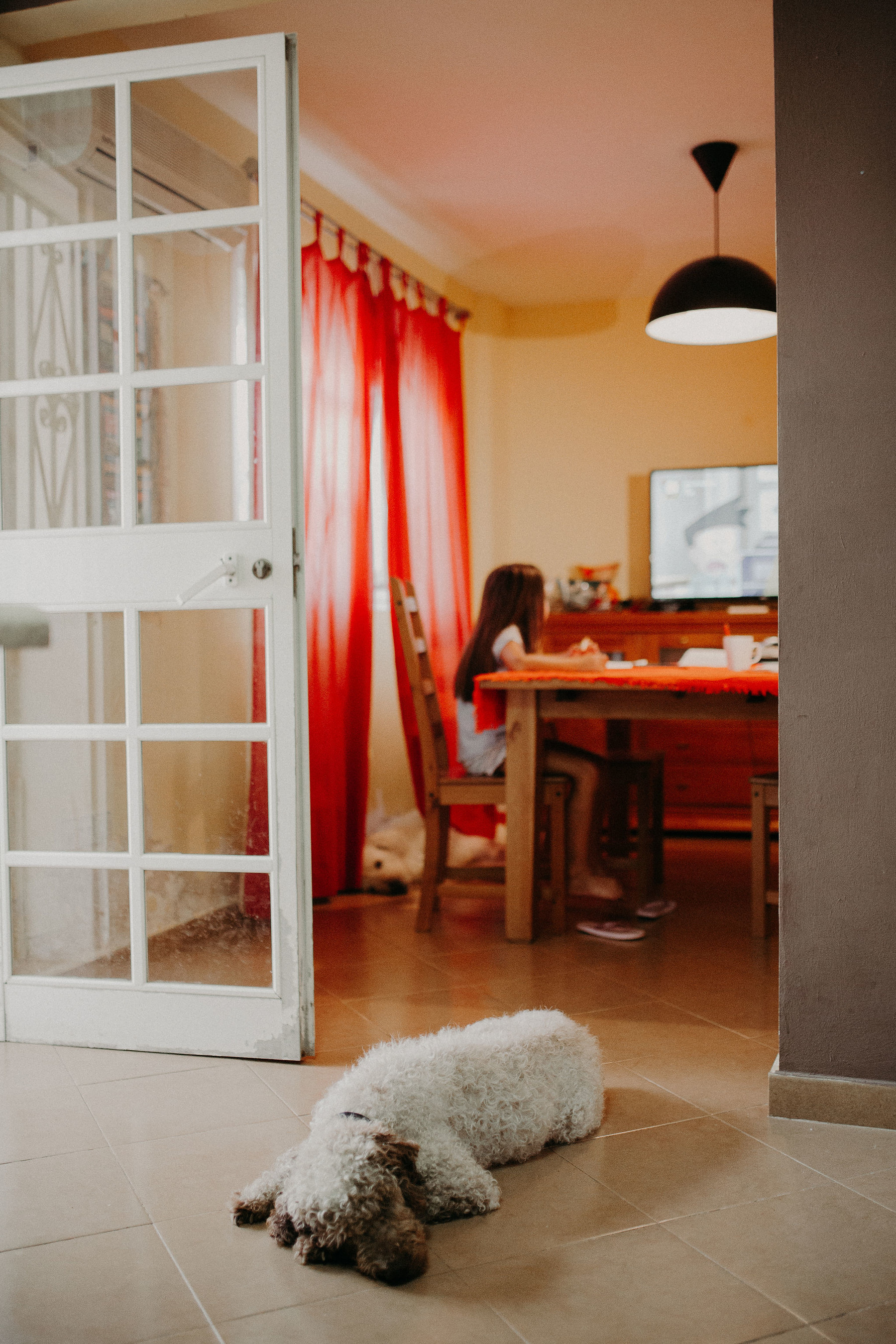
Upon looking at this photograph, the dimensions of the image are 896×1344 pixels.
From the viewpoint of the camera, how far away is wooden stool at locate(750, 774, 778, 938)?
315 cm

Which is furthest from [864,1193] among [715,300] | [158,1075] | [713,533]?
[713,533]

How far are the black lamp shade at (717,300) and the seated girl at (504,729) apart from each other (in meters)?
0.99

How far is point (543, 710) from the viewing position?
10.6 ft

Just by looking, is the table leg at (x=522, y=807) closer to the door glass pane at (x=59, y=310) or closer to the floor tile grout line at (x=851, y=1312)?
the door glass pane at (x=59, y=310)

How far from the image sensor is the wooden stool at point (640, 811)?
3.58 m

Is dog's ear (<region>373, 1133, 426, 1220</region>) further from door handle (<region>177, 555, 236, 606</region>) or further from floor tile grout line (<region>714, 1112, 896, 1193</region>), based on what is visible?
door handle (<region>177, 555, 236, 606</region>)

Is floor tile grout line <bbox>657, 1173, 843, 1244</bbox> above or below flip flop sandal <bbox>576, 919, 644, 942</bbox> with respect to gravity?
above

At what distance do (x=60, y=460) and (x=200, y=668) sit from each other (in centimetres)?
55

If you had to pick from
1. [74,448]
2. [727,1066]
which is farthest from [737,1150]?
[74,448]

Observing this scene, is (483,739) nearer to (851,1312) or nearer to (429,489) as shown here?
(429,489)

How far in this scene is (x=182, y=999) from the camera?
2.28 meters

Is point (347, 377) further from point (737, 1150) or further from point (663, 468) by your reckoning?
point (737, 1150)

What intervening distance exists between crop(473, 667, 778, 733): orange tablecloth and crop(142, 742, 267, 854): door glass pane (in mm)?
1081

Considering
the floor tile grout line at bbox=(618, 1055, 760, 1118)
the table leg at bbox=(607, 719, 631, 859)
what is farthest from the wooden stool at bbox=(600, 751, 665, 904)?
the floor tile grout line at bbox=(618, 1055, 760, 1118)
